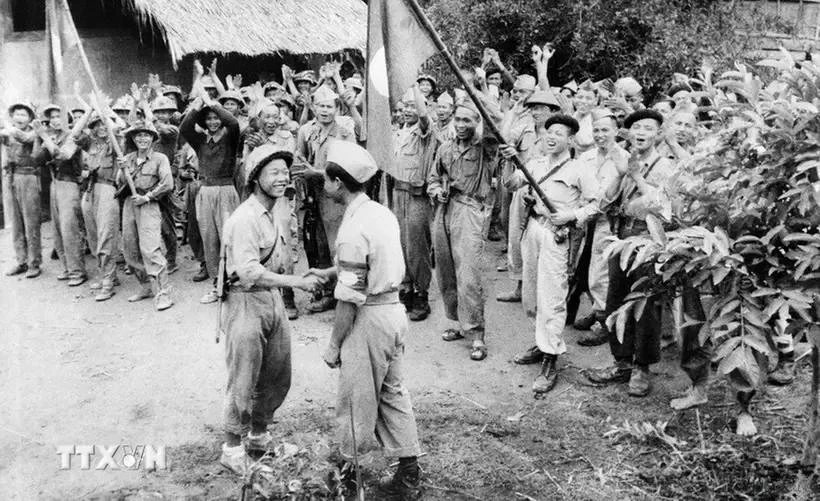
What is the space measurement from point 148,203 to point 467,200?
12.7 ft

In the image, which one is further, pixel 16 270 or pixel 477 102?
pixel 16 270

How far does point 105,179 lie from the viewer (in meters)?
8.84

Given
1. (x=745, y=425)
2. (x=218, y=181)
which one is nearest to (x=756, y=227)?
(x=745, y=425)

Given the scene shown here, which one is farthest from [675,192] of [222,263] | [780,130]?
[222,263]

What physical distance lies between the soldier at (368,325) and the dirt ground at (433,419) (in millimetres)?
508

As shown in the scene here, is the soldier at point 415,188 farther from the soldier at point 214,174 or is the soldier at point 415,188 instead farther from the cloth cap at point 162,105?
the cloth cap at point 162,105

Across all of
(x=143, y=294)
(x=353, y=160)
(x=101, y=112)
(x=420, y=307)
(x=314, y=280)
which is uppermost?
(x=101, y=112)

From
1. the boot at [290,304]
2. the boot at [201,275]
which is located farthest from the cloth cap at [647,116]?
the boot at [201,275]

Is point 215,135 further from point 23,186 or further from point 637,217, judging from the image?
point 637,217

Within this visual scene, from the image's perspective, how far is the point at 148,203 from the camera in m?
8.41

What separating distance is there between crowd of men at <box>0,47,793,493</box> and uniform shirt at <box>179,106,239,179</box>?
2 centimetres

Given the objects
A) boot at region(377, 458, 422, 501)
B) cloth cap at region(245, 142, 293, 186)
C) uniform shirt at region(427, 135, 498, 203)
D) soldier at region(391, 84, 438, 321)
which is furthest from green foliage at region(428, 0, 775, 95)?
boot at region(377, 458, 422, 501)

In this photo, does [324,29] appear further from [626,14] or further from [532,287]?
[532,287]

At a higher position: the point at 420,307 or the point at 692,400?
the point at 420,307
